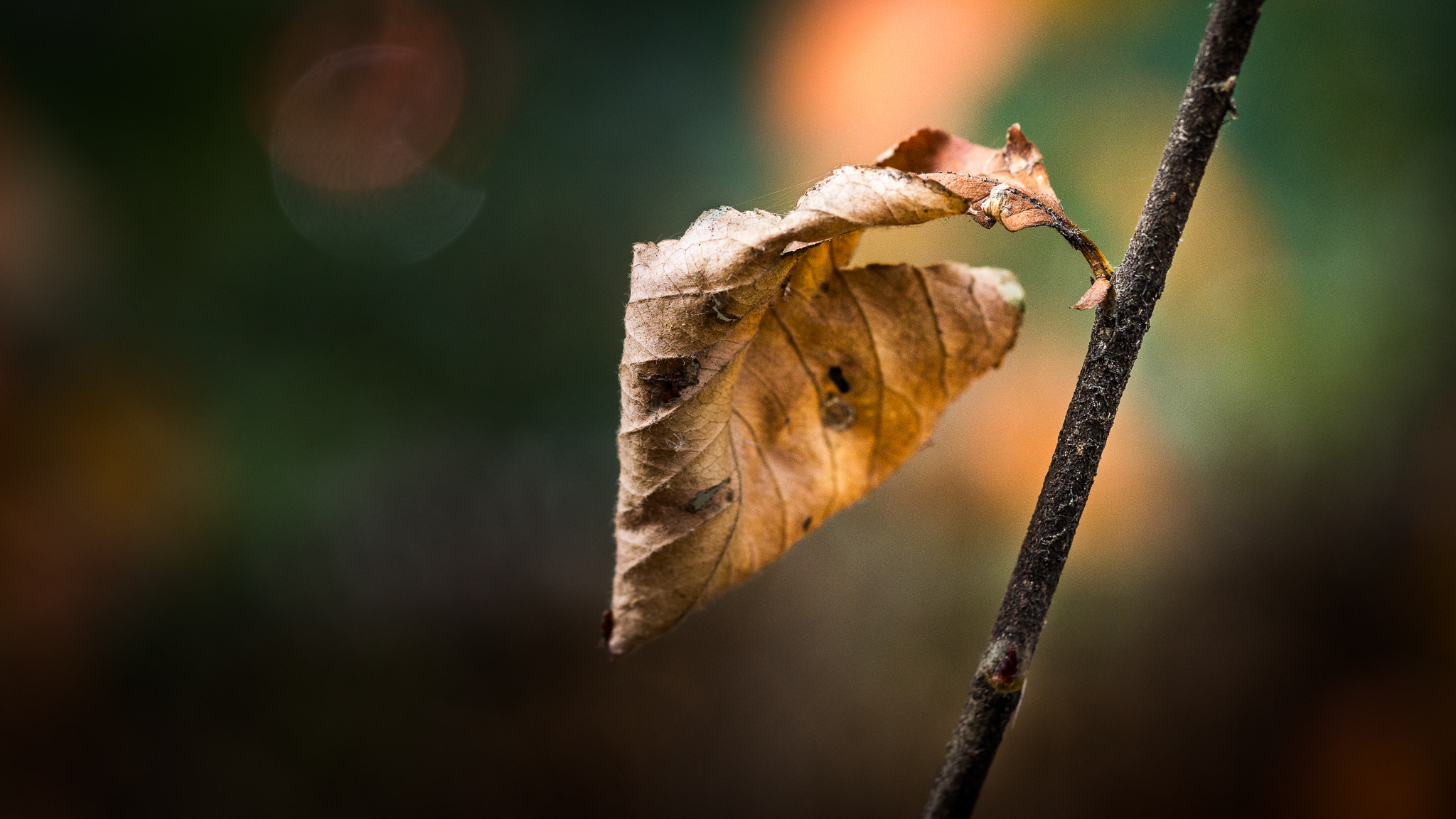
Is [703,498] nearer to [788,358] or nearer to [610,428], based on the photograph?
[788,358]

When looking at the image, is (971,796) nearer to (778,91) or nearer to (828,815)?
(828,815)

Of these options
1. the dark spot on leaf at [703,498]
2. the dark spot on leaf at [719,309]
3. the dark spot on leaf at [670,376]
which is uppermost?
the dark spot on leaf at [719,309]

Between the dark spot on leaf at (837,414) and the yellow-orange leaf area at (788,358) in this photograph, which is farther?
the dark spot on leaf at (837,414)

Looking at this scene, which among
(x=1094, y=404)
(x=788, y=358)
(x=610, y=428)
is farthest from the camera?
(x=610, y=428)

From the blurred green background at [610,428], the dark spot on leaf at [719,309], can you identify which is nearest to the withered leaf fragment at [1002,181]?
the dark spot on leaf at [719,309]

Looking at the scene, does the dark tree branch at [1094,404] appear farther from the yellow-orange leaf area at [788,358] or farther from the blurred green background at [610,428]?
the blurred green background at [610,428]

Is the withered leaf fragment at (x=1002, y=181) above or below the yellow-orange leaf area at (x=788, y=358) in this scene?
above

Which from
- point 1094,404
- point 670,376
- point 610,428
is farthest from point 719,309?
point 610,428

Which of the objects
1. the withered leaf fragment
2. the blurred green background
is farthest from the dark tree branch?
the blurred green background
